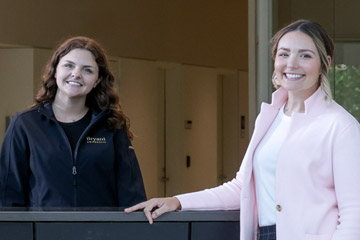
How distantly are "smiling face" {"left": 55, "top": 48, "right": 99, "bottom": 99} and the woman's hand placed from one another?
959 millimetres

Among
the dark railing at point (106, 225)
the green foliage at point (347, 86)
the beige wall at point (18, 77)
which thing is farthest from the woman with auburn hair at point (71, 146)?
the beige wall at point (18, 77)

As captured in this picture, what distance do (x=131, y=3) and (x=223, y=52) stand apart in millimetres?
2413

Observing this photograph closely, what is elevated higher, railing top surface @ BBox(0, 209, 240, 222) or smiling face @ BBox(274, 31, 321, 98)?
smiling face @ BBox(274, 31, 321, 98)

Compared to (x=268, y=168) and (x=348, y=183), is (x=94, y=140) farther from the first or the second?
(x=348, y=183)

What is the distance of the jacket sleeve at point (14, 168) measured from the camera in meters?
3.85

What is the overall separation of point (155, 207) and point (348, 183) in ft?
2.44

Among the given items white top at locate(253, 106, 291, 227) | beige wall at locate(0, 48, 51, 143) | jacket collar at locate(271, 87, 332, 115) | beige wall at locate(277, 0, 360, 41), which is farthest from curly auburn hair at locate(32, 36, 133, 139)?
beige wall at locate(0, 48, 51, 143)

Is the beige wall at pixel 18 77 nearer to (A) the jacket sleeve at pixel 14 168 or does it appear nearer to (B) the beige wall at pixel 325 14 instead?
(B) the beige wall at pixel 325 14

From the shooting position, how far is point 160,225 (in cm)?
313

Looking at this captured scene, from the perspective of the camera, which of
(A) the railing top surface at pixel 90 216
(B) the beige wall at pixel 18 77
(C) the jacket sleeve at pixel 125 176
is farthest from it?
(B) the beige wall at pixel 18 77

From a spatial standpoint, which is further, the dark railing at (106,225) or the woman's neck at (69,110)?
the woman's neck at (69,110)

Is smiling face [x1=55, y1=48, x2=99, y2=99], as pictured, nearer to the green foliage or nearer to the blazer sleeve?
the blazer sleeve

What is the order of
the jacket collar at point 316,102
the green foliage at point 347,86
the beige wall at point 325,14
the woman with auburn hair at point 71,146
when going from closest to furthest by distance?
the jacket collar at point 316,102 → the woman with auburn hair at point 71,146 → the beige wall at point 325,14 → the green foliage at point 347,86

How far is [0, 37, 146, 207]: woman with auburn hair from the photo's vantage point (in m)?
3.85
